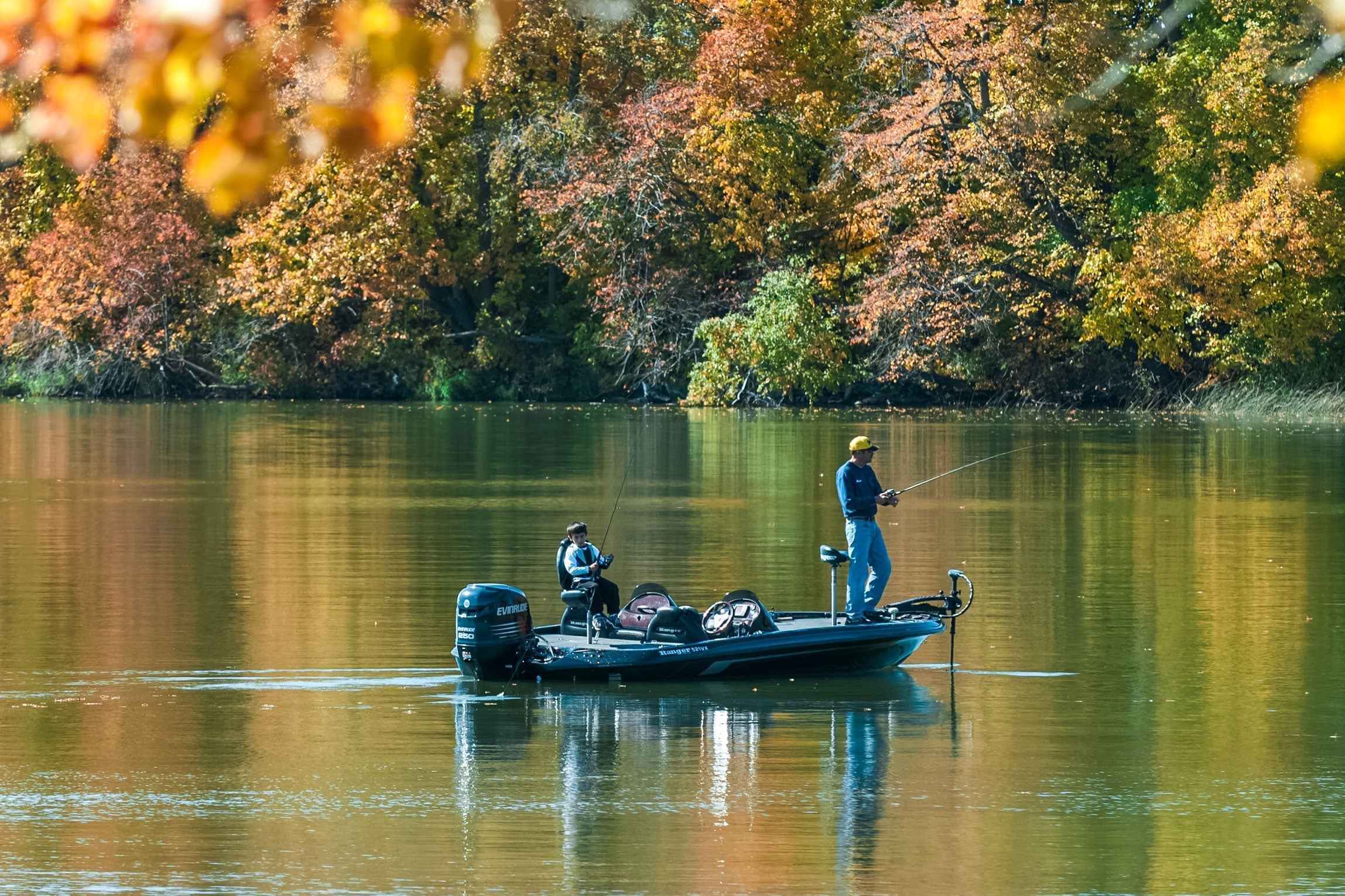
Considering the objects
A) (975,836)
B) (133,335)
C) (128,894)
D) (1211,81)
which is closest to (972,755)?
(975,836)

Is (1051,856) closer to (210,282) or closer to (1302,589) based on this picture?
(1302,589)

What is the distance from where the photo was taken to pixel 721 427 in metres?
50.6

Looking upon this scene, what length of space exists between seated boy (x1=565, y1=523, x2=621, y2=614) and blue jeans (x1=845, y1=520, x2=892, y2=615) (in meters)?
1.76

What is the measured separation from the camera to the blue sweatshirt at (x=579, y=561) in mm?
15258

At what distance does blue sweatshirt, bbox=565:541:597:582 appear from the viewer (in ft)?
50.1

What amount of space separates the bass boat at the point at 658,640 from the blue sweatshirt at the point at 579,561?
0.09m

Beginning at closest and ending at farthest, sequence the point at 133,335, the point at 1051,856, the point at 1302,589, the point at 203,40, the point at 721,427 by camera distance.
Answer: the point at 203,40 → the point at 1051,856 → the point at 1302,589 → the point at 721,427 → the point at 133,335

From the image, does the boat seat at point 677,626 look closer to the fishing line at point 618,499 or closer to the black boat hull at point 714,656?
the black boat hull at point 714,656

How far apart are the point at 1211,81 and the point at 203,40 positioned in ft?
169

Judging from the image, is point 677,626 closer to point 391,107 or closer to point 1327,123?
point 391,107

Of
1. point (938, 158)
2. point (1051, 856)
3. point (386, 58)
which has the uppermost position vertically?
point (938, 158)

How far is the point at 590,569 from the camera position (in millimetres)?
15211

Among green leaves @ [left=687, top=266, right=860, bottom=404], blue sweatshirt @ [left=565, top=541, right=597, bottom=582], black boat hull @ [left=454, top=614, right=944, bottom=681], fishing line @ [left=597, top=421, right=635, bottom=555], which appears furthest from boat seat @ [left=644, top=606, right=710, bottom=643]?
green leaves @ [left=687, top=266, right=860, bottom=404]

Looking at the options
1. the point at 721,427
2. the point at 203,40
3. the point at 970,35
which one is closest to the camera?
the point at 203,40
